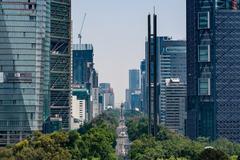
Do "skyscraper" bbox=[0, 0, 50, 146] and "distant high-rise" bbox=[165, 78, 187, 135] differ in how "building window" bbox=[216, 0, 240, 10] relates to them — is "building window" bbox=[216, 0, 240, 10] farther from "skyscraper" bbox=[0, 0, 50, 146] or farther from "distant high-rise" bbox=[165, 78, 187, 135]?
"distant high-rise" bbox=[165, 78, 187, 135]

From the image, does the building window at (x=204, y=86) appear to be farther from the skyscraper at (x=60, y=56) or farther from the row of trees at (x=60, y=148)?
the row of trees at (x=60, y=148)

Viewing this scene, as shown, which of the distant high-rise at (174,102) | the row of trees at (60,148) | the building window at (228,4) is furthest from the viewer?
the distant high-rise at (174,102)

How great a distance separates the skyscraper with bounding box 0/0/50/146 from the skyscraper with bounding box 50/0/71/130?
17518 mm

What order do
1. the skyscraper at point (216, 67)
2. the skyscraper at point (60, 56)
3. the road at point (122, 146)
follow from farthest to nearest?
the skyscraper at point (216, 67), the road at point (122, 146), the skyscraper at point (60, 56)

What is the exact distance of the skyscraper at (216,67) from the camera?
422 ft

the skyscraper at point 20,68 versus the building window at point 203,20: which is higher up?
the building window at point 203,20

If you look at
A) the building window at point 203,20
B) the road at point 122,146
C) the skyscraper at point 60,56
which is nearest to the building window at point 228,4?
the building window at point 203,20

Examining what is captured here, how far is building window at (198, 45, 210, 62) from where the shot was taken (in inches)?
5054

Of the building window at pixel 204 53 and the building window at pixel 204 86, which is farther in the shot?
the building window at pixel 204 86

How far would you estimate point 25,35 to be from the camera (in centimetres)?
9506

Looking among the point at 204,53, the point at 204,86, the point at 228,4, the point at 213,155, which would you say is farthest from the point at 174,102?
the point at 213,155

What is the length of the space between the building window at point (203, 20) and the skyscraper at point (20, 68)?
131 ft

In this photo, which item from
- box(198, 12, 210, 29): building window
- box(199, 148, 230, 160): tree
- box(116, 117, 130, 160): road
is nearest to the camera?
box(199, 148, 230, 160): tree

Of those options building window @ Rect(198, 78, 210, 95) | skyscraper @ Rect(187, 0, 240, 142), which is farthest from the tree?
skyscraper @ Rect(187, 0, 240, 142)
